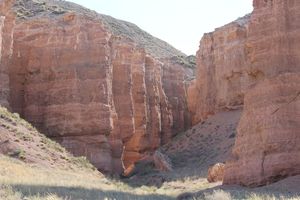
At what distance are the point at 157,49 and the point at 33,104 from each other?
5824 cm

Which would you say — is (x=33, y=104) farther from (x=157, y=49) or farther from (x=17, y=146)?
(x=157, y=49)

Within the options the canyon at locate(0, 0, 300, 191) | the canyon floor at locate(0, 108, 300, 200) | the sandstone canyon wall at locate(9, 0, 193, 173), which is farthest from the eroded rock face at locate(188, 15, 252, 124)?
the sandstone canyon wall at locate(9, 0, 193, 173)

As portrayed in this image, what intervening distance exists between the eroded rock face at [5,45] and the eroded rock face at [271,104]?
22968mm

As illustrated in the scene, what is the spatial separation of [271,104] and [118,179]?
73.4 ft

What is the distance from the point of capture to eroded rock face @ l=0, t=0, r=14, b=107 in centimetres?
4528

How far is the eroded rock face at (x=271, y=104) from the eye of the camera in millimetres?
24641

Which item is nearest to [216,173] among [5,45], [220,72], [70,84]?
[70,84]

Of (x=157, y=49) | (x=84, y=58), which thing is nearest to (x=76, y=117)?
(x=84, y=58)

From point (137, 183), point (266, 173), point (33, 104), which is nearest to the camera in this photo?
point (266, 173)

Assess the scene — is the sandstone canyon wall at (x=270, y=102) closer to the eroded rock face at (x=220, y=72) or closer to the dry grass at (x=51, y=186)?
the dry grass at (x=51, y=186)

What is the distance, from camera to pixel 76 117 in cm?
4831

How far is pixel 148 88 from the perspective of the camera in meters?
67.6

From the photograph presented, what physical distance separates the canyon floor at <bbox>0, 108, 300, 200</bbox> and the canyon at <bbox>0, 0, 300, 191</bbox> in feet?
3.01

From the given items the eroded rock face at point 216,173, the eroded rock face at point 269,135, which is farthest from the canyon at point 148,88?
the eroded rock face at point 216,173
